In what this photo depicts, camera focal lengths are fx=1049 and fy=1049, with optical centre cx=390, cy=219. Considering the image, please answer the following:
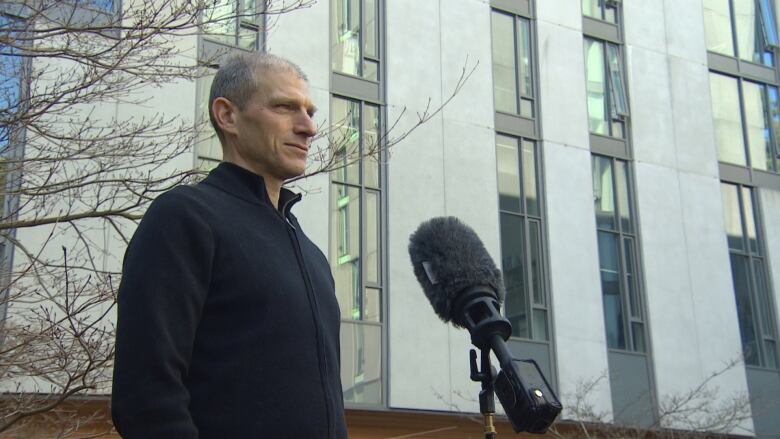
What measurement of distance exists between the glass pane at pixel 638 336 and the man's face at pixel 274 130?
717 inches

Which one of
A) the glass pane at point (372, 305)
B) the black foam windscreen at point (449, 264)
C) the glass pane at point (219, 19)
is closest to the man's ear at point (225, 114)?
the black foam windscreen at point (449, 264)

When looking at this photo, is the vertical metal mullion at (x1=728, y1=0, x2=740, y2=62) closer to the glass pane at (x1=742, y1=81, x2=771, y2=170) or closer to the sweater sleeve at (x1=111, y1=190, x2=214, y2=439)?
the glass pane at (x1=742, y1=81, x2=771, y2=170)

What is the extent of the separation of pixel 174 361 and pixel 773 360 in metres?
21.6

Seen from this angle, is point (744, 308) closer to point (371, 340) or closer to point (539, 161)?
point (539, 161)

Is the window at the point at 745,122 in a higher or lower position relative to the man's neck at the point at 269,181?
higher

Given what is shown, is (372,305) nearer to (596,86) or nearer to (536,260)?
(536,260)

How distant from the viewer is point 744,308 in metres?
22.2

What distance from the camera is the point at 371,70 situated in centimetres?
1897

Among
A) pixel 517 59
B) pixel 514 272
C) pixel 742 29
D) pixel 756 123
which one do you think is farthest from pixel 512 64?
pixel 742 29

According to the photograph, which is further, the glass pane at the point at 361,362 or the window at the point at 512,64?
the window at the point at 512,64

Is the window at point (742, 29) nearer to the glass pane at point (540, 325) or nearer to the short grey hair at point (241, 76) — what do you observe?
the glass pane at point (540, 325)

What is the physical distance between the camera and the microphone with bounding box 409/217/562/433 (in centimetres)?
322

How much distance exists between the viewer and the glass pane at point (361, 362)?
16922 millimetres

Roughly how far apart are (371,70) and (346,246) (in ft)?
11.2
